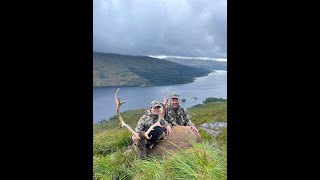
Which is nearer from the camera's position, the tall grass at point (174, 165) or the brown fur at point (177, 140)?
the tall grass at point (174, 165)

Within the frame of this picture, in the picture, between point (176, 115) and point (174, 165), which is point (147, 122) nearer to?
point (176, 115)

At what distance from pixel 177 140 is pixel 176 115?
46cm

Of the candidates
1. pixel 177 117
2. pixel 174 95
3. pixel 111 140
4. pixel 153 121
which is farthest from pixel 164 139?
pixel 111 140

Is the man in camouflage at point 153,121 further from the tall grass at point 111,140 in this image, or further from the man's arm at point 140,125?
the tall grass at point 111,140

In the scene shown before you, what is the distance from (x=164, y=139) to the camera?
4.07 metres

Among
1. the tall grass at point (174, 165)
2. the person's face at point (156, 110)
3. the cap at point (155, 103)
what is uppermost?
the cap at point (155, 103)

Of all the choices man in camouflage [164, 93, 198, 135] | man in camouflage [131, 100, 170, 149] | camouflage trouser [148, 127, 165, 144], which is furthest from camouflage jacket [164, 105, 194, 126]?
camouflage trouser [148, 127, 165, 144]

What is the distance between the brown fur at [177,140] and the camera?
3.85m

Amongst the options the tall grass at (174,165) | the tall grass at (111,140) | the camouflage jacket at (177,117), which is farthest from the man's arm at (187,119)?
the tall grass at (111,140)

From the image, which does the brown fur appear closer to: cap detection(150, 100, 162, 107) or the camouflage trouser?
the camouflage trouser

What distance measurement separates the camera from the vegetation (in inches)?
121
